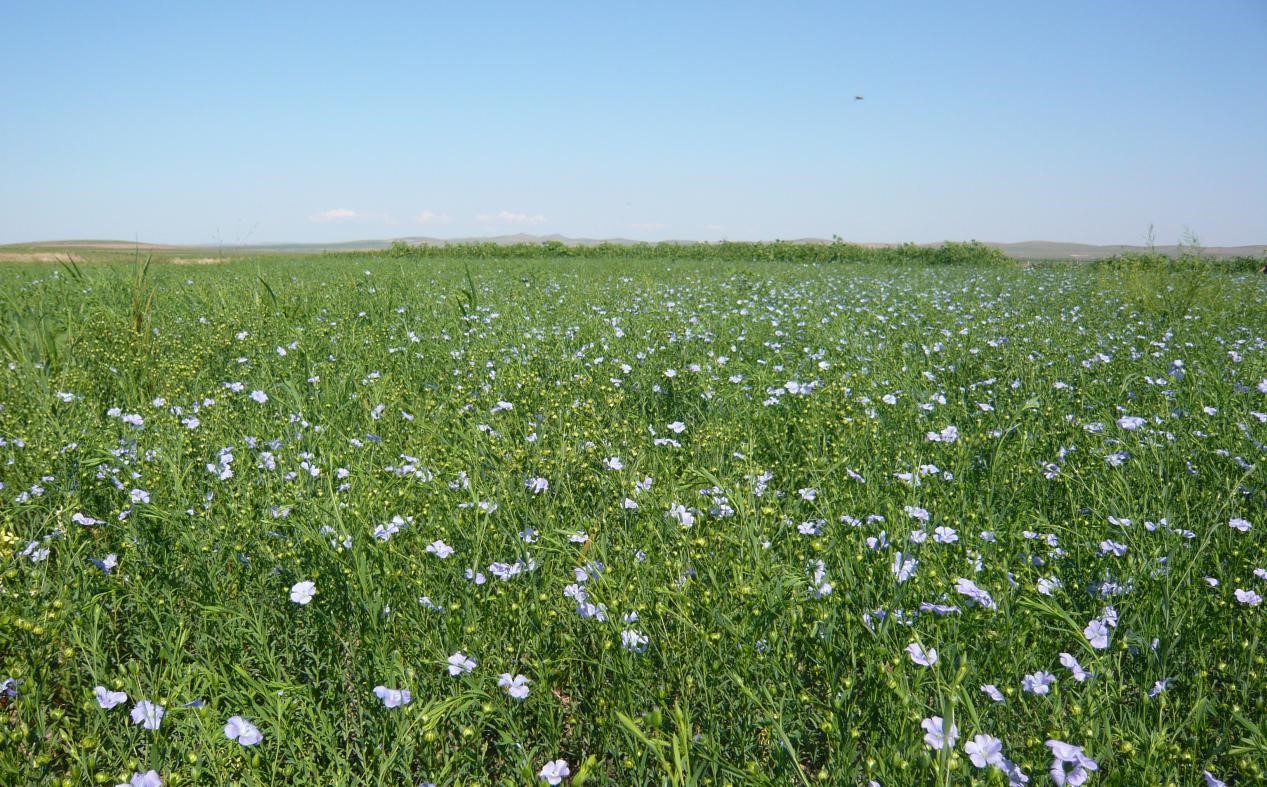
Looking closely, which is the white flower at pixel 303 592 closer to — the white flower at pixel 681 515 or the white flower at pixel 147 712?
the white flower at pixel 147 712

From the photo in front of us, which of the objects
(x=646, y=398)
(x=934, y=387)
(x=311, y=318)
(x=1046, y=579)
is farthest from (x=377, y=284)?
(x=1046, y=579)

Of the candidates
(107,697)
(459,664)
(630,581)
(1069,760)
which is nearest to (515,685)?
(459,664)

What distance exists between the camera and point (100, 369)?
4723 mm

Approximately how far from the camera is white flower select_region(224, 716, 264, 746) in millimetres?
1445

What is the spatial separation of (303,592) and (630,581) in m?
0.96

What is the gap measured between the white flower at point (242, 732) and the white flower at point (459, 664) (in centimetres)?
42

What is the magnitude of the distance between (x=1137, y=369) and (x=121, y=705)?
5904 mm

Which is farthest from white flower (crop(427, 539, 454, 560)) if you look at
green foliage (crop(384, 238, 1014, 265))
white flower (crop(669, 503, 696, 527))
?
green foliage (crop(384, 238, 1014, 265))

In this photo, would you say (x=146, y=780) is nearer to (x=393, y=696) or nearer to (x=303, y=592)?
(x=393, y=696)

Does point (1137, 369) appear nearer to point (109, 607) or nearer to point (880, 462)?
point (880, 462)

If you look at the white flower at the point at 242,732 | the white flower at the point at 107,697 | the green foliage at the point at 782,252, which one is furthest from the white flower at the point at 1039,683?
the green foliage at the point at 782,252

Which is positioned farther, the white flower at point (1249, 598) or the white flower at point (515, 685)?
the white flower at point (1249, 598)

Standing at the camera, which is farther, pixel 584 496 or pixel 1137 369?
pixel 1137 369

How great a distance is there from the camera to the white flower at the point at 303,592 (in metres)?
1.93
